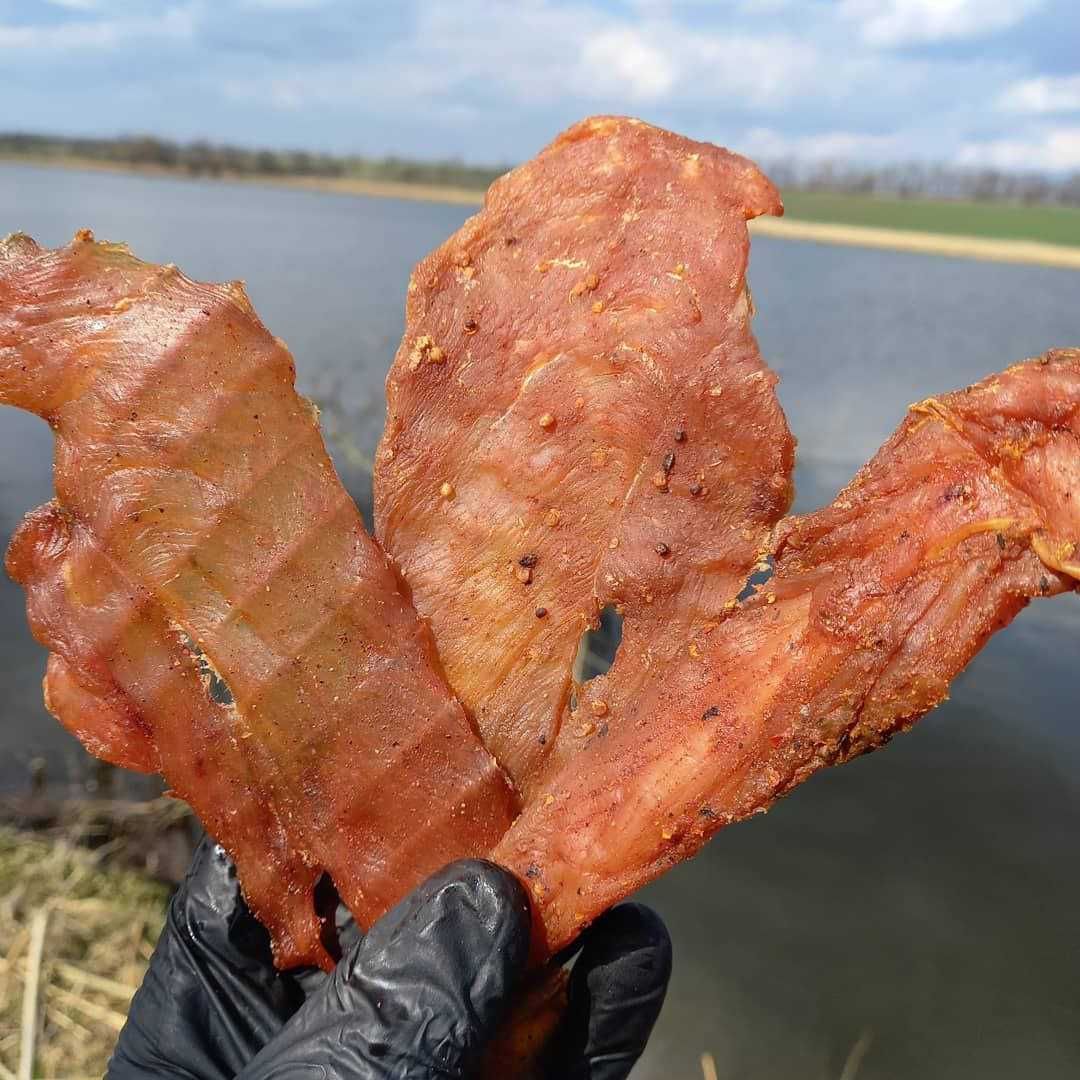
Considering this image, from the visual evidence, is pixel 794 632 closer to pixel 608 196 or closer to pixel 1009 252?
pixel 608 196

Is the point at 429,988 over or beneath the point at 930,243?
beneath

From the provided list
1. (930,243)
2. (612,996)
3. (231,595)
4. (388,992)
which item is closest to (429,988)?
(388,992)

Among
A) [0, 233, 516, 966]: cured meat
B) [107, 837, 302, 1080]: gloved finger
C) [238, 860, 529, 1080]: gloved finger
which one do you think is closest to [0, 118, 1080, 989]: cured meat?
[0, 233, 516, 966]: cured meat

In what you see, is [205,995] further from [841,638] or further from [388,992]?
[841,638]

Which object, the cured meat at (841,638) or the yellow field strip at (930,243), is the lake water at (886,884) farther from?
the yellow field strip at (930,243)

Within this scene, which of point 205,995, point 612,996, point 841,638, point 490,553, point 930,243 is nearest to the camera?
point 841,638

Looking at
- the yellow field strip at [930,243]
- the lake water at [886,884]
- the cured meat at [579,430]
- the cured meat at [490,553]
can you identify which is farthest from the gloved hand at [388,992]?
the yellow field strip at [930,243]
